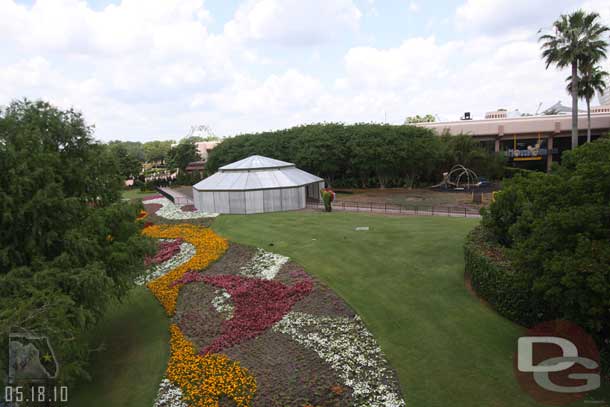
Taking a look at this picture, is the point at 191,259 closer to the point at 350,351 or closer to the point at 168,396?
the point at 168,396

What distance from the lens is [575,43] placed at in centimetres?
3528

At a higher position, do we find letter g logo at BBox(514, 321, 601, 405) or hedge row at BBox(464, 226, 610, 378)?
hedge row at BBox(464, 226, 610, 378)

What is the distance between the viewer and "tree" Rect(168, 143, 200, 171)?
80.9 m

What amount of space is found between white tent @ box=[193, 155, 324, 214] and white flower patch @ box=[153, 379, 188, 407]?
24.8 m

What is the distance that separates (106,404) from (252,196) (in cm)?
2564

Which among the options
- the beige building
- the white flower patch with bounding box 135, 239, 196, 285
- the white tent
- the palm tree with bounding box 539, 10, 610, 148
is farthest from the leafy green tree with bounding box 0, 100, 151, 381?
the beige building

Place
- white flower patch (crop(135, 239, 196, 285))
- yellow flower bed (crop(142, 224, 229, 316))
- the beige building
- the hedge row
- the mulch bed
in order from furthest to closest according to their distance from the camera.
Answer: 1. the beige building
2. white flower patch (crop(135, 239, 196, 285))
3. yellow flower bed (crop(142, 224, 229, 316))
4. the hedge row
5. the mulch bed

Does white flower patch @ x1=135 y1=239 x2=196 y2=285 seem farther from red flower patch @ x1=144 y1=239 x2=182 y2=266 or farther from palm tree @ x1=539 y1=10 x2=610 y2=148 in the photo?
palm tree @ x1=539 y1=10 x2=610 y2=148

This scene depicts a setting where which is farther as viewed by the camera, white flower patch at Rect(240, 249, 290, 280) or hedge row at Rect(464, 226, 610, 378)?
white flower patch at Rect(240, 249, 290, 280)

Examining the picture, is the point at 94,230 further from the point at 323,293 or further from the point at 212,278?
the point at 323,293

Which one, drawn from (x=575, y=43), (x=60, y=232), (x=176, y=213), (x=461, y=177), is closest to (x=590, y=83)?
(x=575, y=43)

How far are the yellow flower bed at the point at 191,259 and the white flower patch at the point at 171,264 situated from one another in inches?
14.9

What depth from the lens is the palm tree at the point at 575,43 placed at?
34.5 m

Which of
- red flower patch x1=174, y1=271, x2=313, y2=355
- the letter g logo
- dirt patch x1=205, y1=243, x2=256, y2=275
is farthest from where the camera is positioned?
dirt patch x1=205, y1=243, x2=256, y2=275
